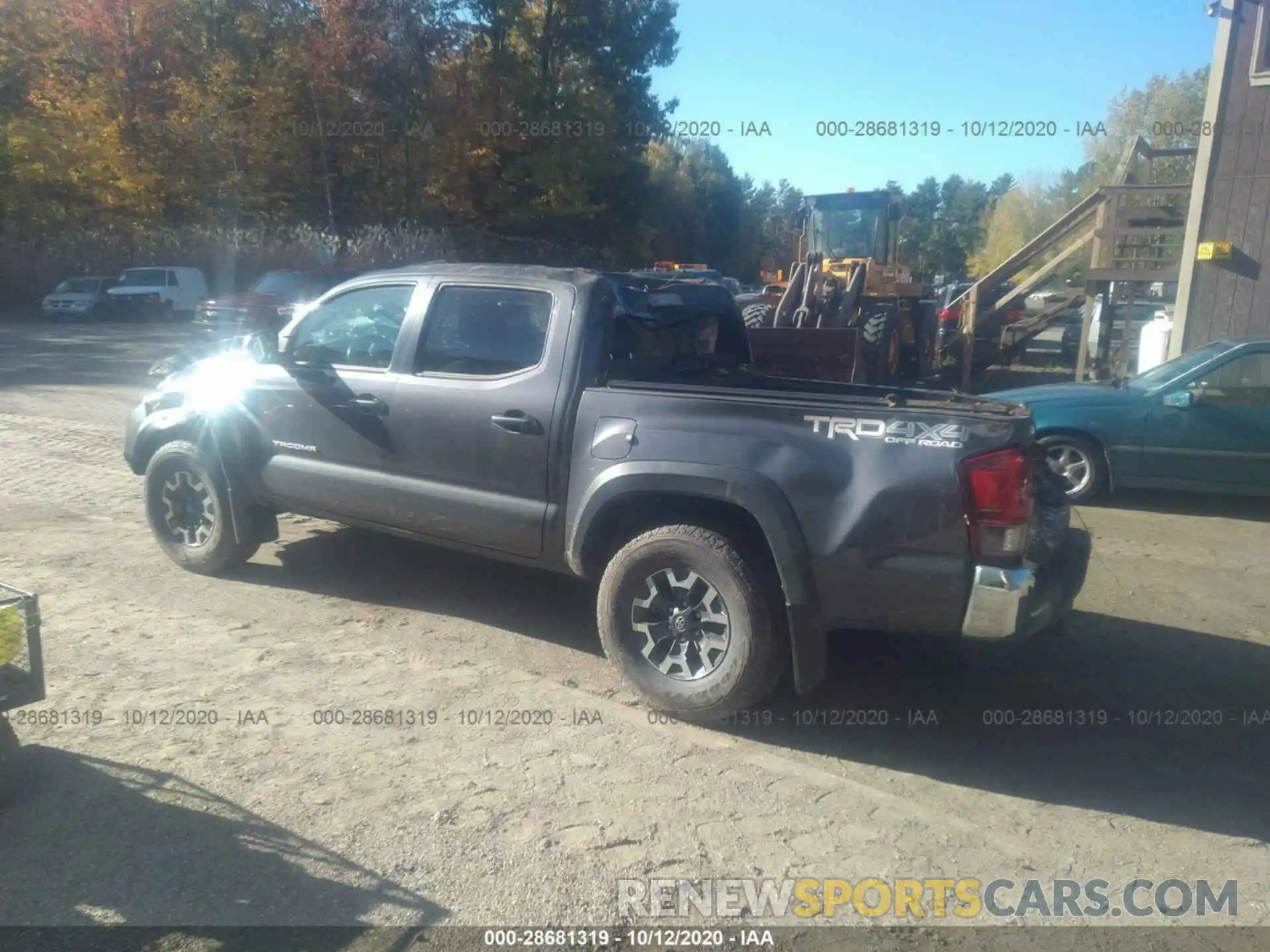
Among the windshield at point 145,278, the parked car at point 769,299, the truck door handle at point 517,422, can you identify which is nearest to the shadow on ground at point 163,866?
the truck door handle at point 517,422

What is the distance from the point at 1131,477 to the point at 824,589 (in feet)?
17.8

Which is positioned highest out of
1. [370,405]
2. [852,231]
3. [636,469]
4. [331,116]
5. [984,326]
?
[331,116]

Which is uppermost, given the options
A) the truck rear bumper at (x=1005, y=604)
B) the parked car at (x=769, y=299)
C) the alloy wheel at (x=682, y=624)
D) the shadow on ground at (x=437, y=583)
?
the parked car at (x=769, y=299)

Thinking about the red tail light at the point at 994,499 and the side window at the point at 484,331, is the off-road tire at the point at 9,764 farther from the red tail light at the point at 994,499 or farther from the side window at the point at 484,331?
the red tail light at the point at 994,499

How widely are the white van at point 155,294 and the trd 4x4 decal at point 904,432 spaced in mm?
28616

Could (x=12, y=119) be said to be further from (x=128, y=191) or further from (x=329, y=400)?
(x=329, y=400)

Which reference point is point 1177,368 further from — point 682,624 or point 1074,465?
point 682,624

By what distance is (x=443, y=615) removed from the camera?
5730mm

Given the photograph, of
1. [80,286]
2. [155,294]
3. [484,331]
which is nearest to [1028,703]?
[484,331]

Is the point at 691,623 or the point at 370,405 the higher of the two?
the point at 370,405

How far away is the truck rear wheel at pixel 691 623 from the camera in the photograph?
4.35 metres

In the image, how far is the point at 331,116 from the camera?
3366 cm

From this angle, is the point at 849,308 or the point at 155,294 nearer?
the point at 849,308

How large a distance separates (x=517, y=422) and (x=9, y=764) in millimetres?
2433
